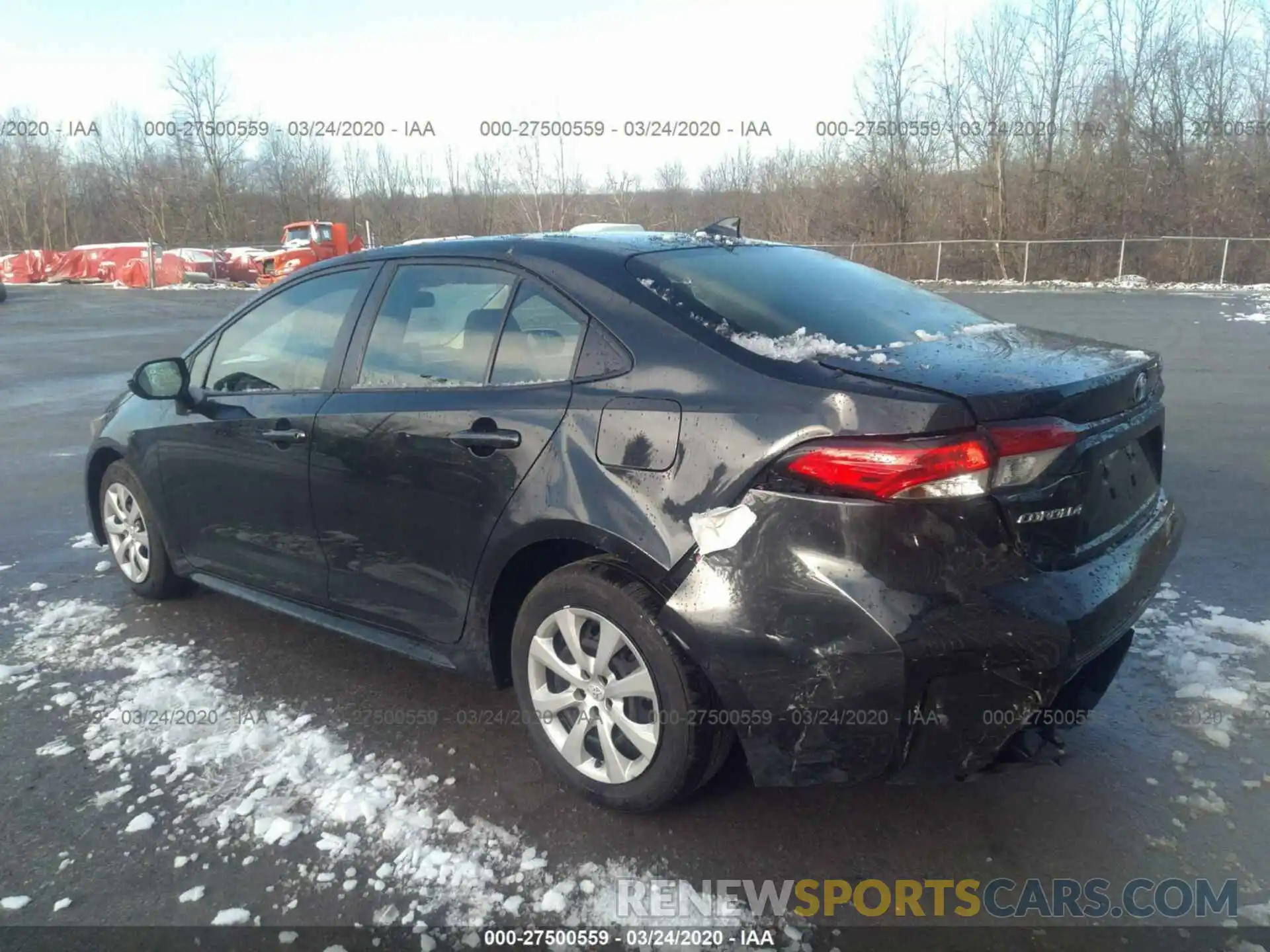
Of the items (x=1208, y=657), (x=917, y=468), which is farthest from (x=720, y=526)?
(x=1208, y=657)

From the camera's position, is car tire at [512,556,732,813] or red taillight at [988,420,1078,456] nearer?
red taillight at [988,420,1078,456]

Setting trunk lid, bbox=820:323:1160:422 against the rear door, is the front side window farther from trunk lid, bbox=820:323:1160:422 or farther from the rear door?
trunk lid, bbox=820:323:1160:422

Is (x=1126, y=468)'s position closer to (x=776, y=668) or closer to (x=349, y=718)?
(x=776, y=668)

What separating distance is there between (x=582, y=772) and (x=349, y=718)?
3.53 ft

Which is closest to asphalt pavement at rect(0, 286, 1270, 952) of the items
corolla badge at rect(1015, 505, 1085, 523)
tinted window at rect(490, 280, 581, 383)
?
corolla badge at rect(1015, 505, 1085, 523)

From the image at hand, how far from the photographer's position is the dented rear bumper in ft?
7.64

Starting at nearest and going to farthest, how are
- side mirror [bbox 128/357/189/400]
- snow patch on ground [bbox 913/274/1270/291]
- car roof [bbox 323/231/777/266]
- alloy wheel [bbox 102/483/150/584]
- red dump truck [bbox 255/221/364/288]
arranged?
car roof [bbox 323/231/777/266] < side mirror [bbox 128/357/189/400] < alloy wheel [bbox 102/483/150/584] < snow patch on ground [bbox 913/274/1270/291] < red dump truck [bbox 255/221/364/288]

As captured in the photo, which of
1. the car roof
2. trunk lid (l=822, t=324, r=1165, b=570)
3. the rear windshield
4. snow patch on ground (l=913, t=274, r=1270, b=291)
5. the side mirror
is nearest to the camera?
trunk lid (l=822, t=324, r=1165, b=570)

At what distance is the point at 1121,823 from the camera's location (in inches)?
109

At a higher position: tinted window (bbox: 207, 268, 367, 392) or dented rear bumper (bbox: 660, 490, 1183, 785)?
tinted window (bbox: 207, 268, 367, 392)

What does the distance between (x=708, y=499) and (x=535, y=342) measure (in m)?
0.91

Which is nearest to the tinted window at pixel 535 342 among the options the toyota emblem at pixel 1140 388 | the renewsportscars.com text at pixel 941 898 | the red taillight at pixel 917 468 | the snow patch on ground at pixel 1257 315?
the red taillight at pixel 917 468

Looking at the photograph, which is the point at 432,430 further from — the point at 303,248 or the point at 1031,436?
the point at 303,248

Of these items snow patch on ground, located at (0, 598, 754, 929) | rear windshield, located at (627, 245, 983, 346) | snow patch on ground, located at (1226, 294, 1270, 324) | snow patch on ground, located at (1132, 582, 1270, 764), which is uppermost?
rear windshield, located at (627, 245, 983, 346)
